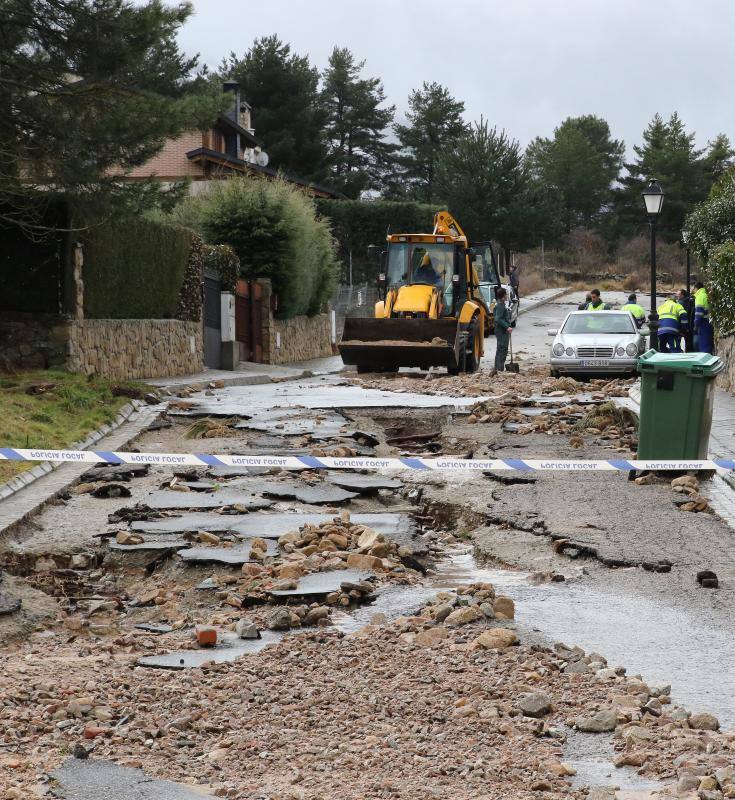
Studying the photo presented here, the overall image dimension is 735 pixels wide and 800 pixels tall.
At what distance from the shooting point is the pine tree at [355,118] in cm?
7850

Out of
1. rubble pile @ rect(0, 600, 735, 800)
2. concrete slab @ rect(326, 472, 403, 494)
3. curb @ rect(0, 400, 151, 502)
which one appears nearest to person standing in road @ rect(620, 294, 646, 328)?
curb @ rect(0, 400, 151, 502)

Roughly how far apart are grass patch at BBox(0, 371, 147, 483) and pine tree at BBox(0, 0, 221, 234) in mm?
2606

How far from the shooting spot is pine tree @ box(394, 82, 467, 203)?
80312 millimetres

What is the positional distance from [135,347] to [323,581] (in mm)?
18193

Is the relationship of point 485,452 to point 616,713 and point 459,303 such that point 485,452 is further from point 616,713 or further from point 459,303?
point 459,303

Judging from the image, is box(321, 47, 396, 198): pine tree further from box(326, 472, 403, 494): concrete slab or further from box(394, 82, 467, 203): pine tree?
box(326, 472, 403, 494): concrete slab

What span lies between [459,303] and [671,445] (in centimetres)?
1674

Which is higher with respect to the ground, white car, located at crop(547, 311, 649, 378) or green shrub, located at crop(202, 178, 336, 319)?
green shrub, located at crop(202, 178, 336, 319)

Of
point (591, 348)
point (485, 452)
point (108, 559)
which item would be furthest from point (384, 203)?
point (108, 559)

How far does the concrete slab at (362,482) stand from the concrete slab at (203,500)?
37.4 inches

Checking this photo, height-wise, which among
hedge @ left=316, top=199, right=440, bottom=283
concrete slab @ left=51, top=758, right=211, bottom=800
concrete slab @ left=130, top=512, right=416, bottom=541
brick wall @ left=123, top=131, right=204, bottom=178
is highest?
brick wall @ left=123, top=131, right=204, bottom=178

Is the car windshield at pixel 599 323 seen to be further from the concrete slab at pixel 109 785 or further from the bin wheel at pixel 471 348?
the concrete slab at pixel 109 785

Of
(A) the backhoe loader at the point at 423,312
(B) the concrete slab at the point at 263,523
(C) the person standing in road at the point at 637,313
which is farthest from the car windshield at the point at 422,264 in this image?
(B) the concrete slab at the point at 263,523

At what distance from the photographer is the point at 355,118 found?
7894 cm
